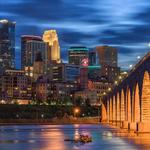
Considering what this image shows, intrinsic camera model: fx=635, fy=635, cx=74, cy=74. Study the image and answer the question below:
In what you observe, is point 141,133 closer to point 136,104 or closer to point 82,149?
point 136,104

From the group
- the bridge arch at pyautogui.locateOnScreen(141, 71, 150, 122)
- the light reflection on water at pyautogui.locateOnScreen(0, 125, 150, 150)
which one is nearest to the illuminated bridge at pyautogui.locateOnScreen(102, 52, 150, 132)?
the bridge arch at pyautogui.locateOnScreen(141, 71, 150, 122)

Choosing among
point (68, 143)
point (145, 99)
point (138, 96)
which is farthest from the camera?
point (138, 96)

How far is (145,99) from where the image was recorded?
4208 inches

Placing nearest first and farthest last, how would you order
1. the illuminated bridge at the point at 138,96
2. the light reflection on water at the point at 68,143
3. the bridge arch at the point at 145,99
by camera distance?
the light reflection on water at the point at 68,143 < the illuminated bridge at the point at 138,96 < the bridge arch at the point at 145,99

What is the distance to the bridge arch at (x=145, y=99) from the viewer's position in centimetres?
10575

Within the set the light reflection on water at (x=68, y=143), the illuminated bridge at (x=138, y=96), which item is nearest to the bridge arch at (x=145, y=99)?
the illuminated bridge at (x=138, y=96)

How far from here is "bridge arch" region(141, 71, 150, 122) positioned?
105750 millimetres

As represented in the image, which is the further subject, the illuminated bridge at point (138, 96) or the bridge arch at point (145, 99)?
the bridge arch at point (145, 99)

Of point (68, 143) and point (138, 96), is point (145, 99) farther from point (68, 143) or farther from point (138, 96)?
point (68, 143)

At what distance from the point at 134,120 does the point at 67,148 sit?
58204 millimetres

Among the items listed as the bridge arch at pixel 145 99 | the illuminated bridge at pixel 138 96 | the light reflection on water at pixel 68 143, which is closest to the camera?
the light reflection on water at pixel 68 143

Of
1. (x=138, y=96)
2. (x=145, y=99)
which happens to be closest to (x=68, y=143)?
(x=145, y=99)

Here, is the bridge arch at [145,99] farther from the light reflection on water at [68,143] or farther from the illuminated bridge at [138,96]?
the light reflection on water at [68,143]

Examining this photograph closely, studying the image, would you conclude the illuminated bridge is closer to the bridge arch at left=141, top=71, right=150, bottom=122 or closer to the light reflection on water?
the bridge arch at left=141, top=71, right=150, bottom=122
